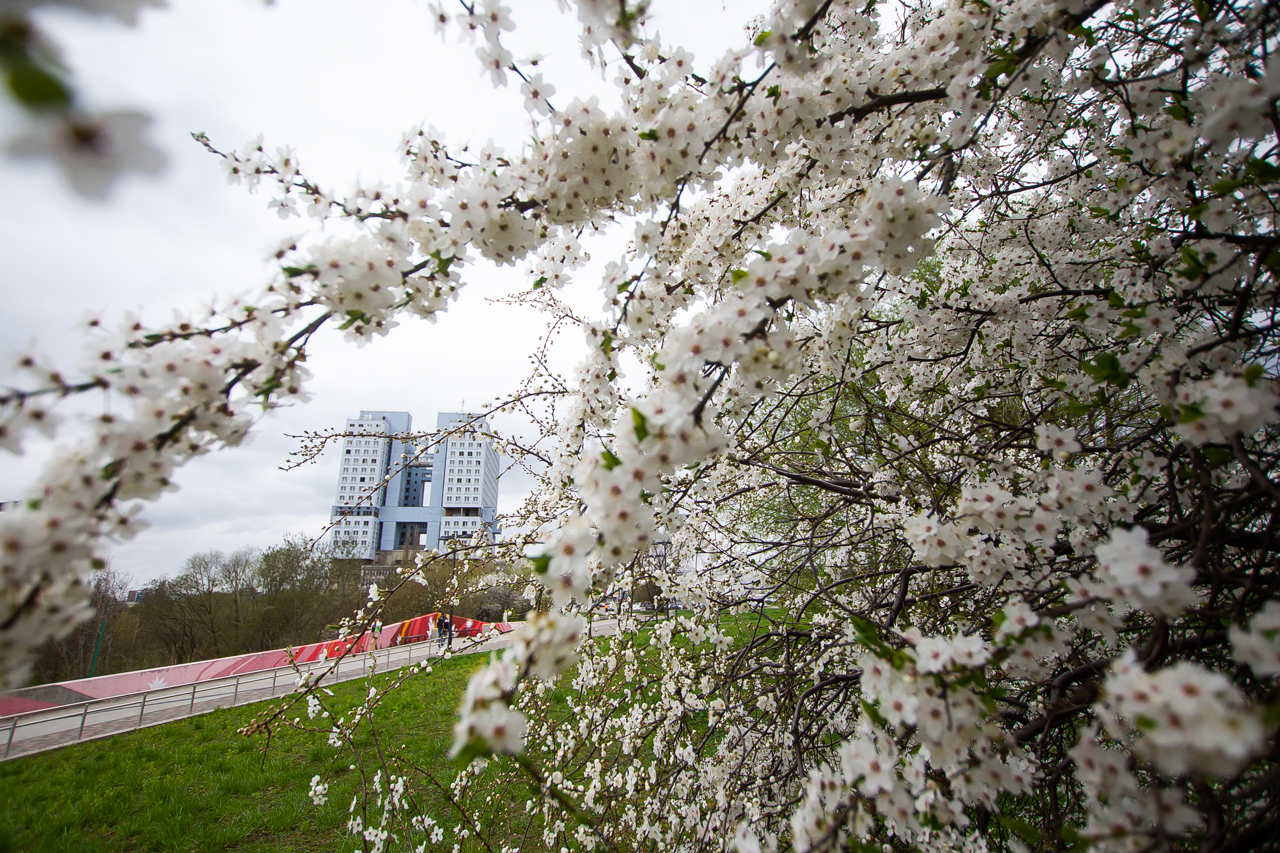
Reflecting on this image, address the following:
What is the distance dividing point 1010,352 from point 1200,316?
0.94 metres

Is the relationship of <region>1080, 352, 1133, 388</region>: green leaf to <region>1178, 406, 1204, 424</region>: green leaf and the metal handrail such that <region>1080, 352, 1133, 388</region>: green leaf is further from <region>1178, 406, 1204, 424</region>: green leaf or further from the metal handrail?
the metal handrail

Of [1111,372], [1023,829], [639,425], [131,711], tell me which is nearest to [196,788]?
[131,711]

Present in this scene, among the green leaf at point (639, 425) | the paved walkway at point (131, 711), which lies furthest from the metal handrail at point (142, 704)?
the green leaf at point (639, 425)

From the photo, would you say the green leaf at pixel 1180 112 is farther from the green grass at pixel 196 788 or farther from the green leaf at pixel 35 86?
the green grass at pixel 196 788

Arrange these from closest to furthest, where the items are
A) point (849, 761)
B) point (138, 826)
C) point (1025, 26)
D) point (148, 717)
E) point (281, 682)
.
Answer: point (849, 761) → point (1025, 26) → point (138, 826) → point (148, 717) → point (281, 682)

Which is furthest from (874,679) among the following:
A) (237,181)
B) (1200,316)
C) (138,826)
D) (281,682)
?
(281,682)

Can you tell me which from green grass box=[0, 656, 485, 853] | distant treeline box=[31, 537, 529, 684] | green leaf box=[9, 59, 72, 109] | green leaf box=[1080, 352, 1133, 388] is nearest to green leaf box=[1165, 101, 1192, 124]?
green leaf box=[1080, 352, 1133, 388]

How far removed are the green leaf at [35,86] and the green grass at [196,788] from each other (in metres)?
4.48

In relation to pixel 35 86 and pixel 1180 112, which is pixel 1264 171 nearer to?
pixel 1180 112

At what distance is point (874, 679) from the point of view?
1.38 m

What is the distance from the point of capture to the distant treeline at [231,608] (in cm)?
1466

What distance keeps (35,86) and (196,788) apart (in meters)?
8.81

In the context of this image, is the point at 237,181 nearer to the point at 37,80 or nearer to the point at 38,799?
the point at 37,80

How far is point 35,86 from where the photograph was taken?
1.64 ft
